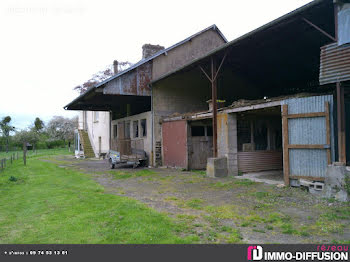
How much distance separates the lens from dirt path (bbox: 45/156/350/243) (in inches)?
161

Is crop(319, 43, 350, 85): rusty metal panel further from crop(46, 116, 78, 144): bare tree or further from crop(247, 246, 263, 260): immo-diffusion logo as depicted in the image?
crop(46, 116, 78, 144): bare tree

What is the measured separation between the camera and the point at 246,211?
18.1ft

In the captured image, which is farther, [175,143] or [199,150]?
[175,143]

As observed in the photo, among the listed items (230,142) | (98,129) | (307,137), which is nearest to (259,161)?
(230,142)

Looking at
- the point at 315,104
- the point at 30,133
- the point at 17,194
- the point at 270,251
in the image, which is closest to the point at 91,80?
the point at 30,133

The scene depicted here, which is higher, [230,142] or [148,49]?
[148,49]

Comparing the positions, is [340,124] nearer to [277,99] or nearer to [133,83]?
[277,99]

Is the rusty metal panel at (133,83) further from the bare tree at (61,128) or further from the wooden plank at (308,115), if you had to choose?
the bare tree at (61,128)

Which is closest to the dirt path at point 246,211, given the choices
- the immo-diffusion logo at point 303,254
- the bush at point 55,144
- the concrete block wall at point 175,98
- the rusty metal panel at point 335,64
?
the immo-diffusion logo at point 303,254

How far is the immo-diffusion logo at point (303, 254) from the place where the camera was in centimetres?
332

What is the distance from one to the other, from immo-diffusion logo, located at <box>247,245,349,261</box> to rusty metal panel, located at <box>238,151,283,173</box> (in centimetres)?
715

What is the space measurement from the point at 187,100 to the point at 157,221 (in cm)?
1155

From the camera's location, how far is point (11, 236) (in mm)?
4121

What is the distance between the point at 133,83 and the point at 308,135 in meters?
9.78
